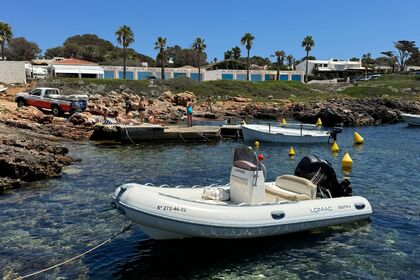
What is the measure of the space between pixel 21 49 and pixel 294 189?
94097 millimetres

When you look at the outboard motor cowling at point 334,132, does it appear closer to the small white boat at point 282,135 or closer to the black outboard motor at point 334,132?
the black outboard motor at point 334,132

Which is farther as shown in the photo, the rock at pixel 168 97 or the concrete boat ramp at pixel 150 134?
the rock at pixel 168 97

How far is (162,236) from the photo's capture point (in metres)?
10.4

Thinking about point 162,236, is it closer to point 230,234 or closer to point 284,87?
point 230,234

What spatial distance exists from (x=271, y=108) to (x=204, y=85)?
13.6 meters

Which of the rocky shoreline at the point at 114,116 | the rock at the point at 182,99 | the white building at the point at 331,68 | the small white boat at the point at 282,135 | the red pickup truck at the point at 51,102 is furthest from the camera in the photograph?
the white building at the point at 331,68

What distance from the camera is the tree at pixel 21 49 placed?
302 ft

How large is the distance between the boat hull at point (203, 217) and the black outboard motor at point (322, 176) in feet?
6.21

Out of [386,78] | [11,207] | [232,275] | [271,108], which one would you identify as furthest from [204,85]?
[232,275]

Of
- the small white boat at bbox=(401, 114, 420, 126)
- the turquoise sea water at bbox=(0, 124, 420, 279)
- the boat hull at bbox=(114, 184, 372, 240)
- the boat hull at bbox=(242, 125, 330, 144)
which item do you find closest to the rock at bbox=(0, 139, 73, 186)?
the turquoise sea water at bbox=(0, 124, 420, 279)

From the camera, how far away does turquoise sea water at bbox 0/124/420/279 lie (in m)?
9.81

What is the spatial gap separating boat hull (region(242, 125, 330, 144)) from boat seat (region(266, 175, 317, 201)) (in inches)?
701

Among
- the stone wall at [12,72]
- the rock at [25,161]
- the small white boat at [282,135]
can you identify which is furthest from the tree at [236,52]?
the rock at [25,161]

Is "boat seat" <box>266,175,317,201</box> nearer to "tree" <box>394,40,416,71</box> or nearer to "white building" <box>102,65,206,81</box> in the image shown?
"white building" <box>102,65,206,81</box>
